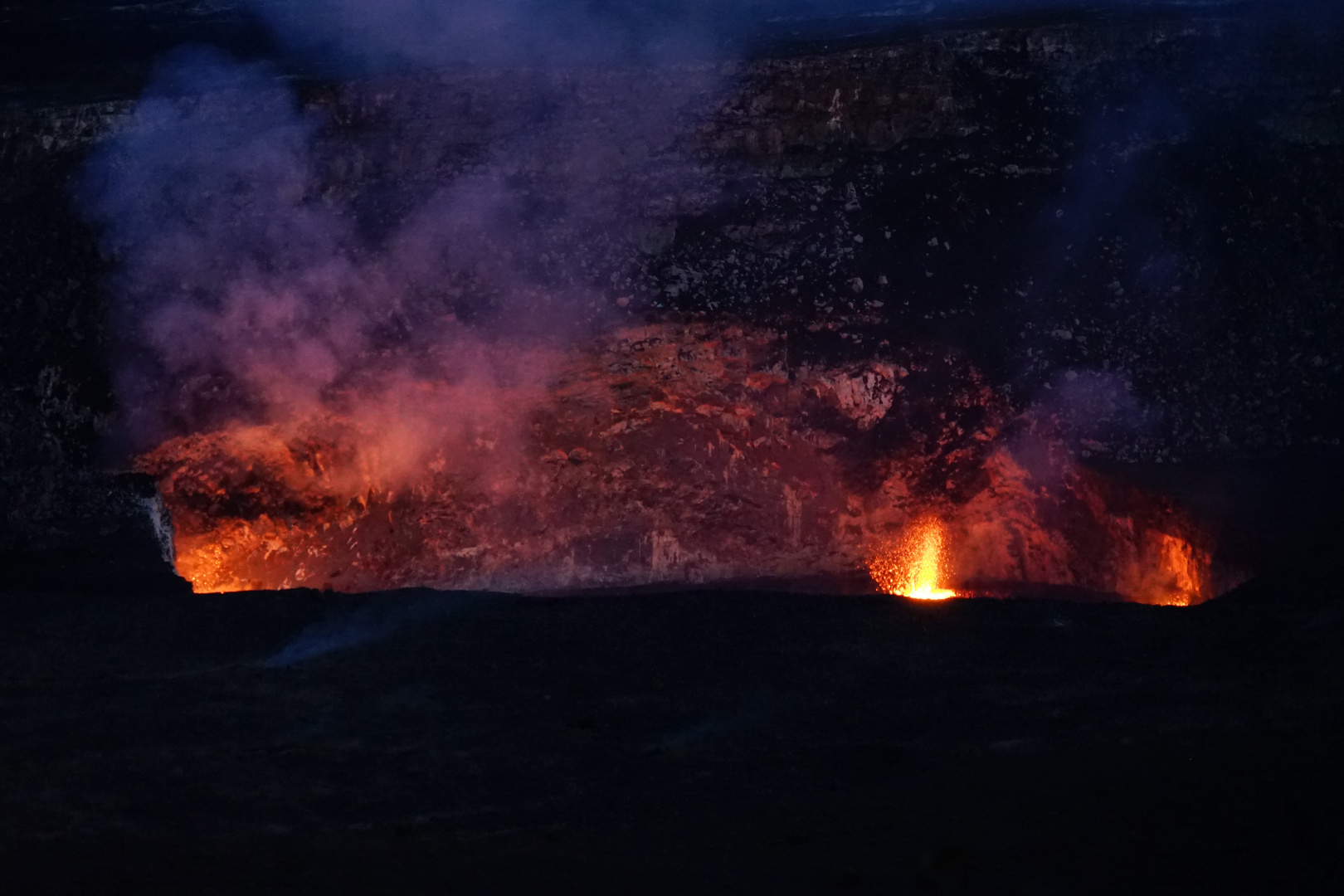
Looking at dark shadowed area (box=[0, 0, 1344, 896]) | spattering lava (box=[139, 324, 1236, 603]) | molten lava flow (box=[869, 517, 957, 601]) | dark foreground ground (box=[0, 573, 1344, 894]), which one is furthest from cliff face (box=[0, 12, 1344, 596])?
dark foreground ground (box=[0, 573, 1344, 894])

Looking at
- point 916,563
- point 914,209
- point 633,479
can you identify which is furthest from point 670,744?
point 914,209

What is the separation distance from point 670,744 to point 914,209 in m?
4.10

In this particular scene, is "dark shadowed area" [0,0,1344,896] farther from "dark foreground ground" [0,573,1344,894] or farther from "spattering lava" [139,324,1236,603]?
"dark foreground ground" [0,573,1344,894]

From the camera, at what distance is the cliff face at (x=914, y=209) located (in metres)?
7.19

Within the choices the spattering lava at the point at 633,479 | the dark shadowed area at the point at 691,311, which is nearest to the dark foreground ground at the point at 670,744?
the dark shadowed area at the point at 691,311

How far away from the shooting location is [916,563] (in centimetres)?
754

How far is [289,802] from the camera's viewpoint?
164 inches

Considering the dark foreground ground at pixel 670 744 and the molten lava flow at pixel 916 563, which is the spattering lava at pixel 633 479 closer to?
the molten lava flow at pixel 916 563

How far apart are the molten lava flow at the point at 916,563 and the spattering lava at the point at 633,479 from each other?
0.6 inches

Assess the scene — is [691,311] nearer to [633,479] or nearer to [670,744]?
[633,479]

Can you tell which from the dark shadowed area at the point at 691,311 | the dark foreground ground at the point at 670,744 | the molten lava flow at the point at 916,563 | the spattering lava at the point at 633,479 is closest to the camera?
the dark foreground ground at the point at 670,744

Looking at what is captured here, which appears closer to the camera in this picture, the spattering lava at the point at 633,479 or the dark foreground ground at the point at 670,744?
the dark foreground ground at the point at 670,744

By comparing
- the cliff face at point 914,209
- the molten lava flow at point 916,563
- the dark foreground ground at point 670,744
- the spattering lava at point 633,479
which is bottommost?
the dark foreground ground at point 670,744

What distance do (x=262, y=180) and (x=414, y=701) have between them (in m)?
3.99
